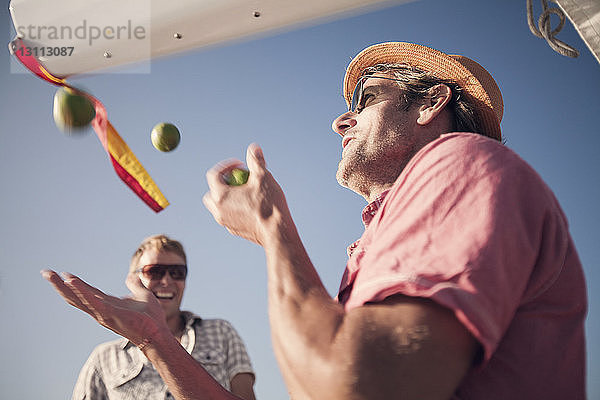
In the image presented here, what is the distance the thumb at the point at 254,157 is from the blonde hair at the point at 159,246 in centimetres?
309

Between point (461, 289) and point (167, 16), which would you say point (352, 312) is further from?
point (167, 16)

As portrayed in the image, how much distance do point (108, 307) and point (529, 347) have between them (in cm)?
157

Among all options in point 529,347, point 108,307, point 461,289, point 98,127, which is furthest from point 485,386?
point 98,127

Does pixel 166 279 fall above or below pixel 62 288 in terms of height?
below

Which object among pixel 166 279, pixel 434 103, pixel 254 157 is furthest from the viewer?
pixel 166 279

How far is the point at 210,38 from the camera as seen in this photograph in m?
2.15

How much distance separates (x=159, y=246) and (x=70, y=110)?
2.08 m

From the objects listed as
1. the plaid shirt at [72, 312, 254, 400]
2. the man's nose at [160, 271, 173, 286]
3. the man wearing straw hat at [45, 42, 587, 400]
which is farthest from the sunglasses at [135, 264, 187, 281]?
the man wearing straw hat at [45, 42, 587, 400]

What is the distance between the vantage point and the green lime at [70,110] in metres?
2.55

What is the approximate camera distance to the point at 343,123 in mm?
2398

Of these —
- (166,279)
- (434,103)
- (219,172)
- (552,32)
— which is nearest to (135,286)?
(219,172)

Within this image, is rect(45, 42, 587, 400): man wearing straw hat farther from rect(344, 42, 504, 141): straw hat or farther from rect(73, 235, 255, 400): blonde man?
rect(73, 235, 255, 400): blonde man

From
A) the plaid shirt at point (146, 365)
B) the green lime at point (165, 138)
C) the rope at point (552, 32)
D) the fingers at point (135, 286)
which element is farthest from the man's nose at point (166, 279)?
the rope at point (552, 32)

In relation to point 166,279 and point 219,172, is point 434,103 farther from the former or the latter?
point 166,279
